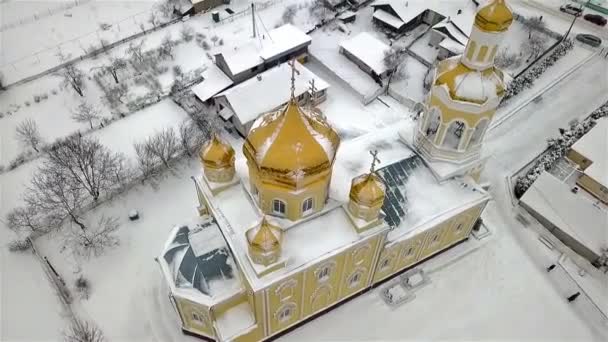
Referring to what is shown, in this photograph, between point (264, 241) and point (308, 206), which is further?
point (308, 206)

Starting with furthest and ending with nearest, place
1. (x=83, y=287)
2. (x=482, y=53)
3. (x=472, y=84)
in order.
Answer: (x=83, y=287) < (x=472, y=84) < (x=482, y=53)

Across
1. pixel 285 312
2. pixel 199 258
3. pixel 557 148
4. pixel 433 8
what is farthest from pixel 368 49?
pixel 199 258

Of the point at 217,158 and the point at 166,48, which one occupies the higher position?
the point at 166,48

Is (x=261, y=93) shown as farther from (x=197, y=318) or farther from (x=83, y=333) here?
(x=83, y=333)

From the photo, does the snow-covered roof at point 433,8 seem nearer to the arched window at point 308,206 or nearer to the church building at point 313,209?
the church building at point 313,209

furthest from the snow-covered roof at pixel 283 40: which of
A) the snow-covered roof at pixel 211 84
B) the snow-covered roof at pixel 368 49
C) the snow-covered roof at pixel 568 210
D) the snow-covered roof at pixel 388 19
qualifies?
the snow-covered roof at pixel 568 210
